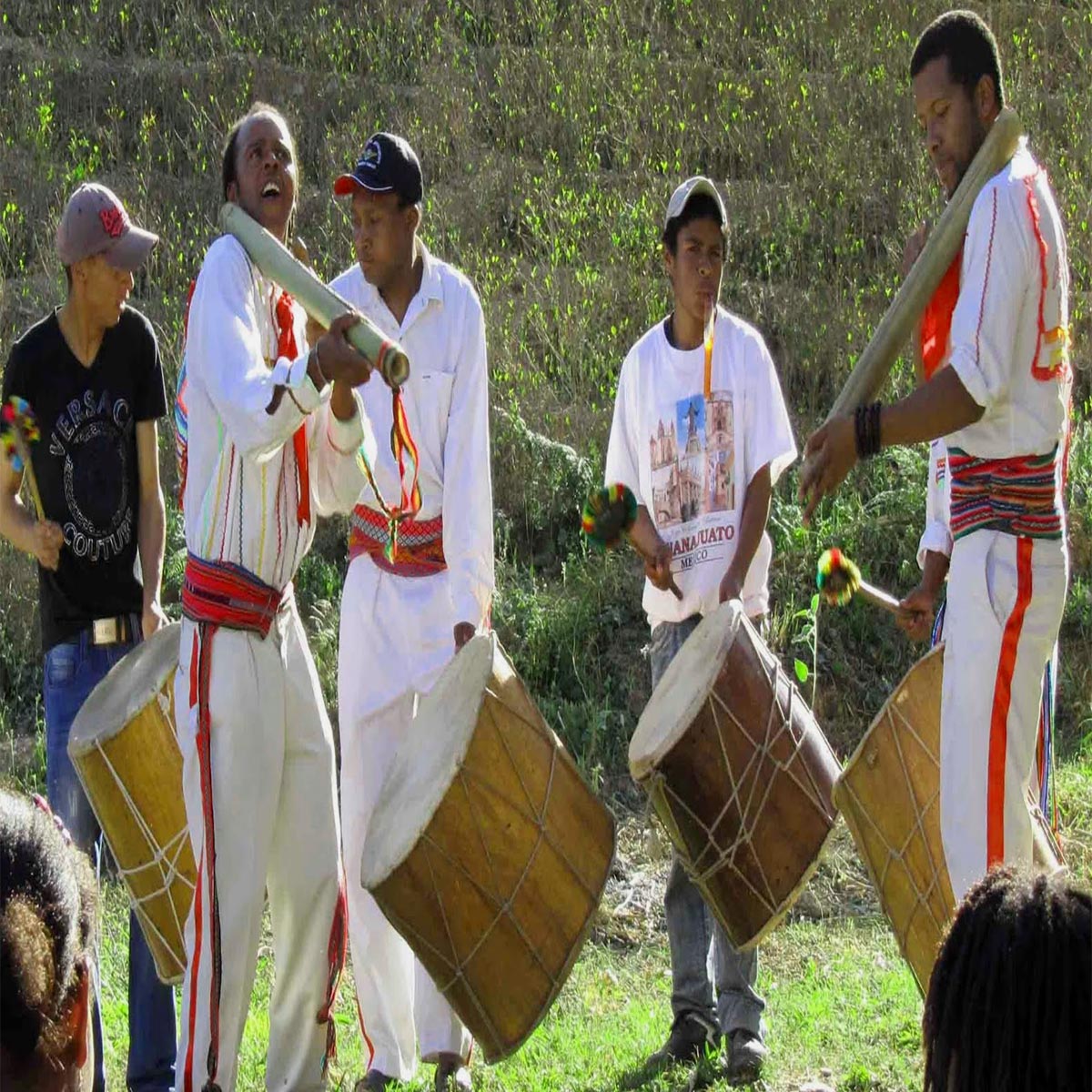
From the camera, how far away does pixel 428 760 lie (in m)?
4.66

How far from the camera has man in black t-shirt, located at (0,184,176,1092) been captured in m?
5.29

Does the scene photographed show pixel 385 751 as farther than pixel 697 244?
No

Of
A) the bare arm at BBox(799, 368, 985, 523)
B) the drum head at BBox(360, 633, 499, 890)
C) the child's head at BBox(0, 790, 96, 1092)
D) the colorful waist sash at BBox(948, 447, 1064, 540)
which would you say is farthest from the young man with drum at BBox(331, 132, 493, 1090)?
the child's head at BBox(0, 790, 96, 1092)

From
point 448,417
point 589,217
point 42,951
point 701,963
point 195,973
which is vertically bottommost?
point 701,963

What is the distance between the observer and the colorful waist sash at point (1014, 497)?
4.16m

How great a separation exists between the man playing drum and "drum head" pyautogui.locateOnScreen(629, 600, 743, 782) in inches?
30.2

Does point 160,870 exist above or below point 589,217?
below

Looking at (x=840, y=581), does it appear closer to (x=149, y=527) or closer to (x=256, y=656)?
(x=256, y=656)

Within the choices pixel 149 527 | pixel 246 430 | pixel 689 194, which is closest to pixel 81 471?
pixel 149 527

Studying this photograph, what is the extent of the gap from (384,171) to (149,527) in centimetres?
126

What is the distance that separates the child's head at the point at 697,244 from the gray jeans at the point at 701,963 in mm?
979

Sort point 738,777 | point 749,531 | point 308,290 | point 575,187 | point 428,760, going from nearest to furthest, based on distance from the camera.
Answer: point 308,290, point 428,760, point 738,777, point 749,531, point 575,187

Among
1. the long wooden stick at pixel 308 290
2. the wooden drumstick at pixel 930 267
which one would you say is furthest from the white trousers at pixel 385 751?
the wooden drumstick at pixel 930 267

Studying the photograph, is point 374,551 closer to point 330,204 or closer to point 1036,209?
point 1036,209
